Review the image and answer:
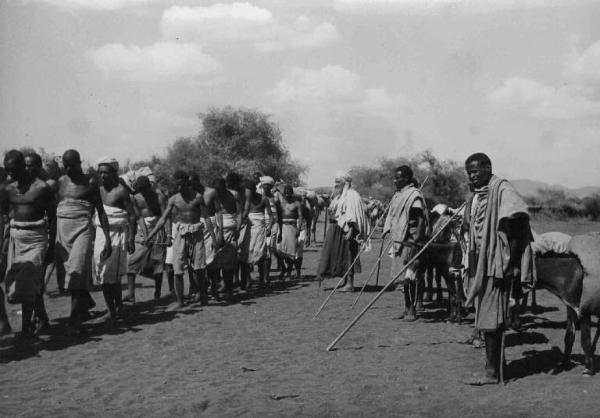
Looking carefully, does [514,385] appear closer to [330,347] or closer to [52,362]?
[330,347]

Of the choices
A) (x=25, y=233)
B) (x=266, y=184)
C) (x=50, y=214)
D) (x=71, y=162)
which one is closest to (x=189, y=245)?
(x=71, y=162)

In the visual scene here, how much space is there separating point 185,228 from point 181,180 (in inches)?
27.9

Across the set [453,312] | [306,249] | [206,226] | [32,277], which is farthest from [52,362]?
[306,249]

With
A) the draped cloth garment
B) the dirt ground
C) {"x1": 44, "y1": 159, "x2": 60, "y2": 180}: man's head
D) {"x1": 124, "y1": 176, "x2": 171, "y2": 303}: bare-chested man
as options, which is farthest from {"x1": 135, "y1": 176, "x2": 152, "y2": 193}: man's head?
the draped cloth garment

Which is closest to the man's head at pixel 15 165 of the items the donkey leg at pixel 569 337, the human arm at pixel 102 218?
the human arm at pixel 102 218

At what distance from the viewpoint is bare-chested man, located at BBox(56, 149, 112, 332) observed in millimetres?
8281

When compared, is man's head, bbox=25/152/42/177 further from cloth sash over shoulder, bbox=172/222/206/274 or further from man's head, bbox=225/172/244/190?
man's head, bbox=225/172/244/190

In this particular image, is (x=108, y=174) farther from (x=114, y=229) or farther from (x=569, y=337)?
(x=569, y=337)

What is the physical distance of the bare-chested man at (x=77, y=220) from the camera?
828 centimetres

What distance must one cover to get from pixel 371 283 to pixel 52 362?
27.0ft

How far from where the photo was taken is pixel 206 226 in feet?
34.8

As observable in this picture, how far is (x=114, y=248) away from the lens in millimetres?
8969

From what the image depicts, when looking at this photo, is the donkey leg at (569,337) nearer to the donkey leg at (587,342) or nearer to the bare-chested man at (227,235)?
the donkey leg at (587,342)

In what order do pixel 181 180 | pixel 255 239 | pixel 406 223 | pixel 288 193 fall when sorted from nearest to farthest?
pixel 406 223 → pixel 181 180 → pixel 255 239 → pixel 288 193
